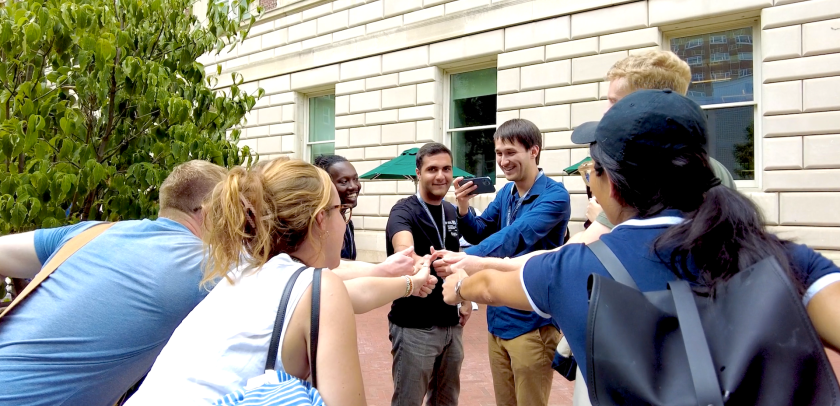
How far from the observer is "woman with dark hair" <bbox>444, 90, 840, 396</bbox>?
1353 millimetres

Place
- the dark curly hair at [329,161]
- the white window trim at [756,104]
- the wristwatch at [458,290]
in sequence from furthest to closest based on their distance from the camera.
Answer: the white window trim at [756,104] < the dark curly hair at [329,161] < the wristwatch at [458,290]

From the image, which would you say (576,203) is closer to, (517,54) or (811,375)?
(517,54)

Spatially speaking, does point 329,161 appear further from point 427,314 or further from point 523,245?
point 523,245

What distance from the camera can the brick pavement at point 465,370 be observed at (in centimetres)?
571

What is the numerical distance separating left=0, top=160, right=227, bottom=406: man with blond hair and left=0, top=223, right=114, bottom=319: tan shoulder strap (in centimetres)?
2

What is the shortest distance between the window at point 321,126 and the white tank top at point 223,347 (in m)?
12.0

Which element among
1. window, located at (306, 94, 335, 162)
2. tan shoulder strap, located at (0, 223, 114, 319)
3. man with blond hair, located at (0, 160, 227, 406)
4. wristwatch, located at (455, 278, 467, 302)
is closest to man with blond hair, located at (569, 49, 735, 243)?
wristwatch, located at (455, 278, 467, 302)

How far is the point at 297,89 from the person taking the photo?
13.6 metres

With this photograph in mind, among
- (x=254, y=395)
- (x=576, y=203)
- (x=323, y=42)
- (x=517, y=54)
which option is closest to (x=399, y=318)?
(x=254, y=395)

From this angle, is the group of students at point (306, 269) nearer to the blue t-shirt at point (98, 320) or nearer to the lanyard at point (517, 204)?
the blue t-shirt at point (98, 320)

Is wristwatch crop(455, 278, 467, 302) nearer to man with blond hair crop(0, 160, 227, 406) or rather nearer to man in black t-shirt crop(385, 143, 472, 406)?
man with blond hair crop(0, 160, 227, 406)

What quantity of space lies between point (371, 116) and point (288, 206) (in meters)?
10.7

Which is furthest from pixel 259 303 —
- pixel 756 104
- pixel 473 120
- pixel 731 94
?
pixel 473 120

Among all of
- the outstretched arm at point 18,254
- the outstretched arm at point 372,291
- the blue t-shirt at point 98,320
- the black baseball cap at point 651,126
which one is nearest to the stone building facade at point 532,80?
the outstretched arm at point 18,254
